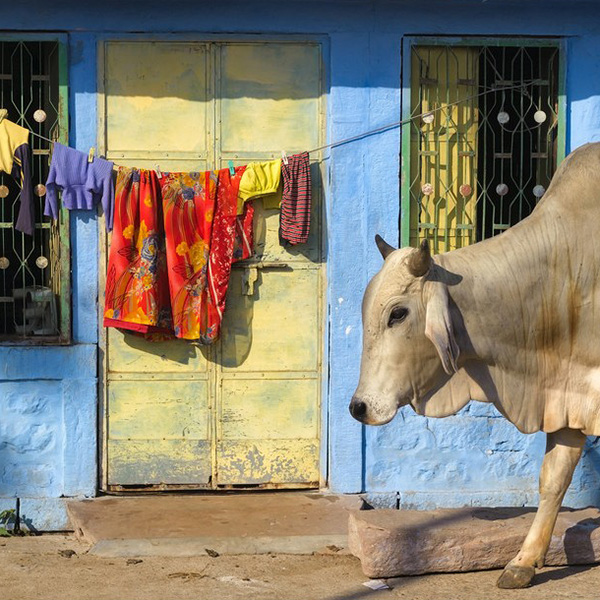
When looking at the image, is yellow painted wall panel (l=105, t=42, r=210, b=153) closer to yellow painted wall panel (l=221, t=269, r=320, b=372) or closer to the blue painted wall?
the blue painted wall

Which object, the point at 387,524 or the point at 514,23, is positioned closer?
the point at 387,524

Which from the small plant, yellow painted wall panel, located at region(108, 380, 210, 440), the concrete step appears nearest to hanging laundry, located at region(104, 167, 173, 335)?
yellow painted wall panel, located at region(108, 380, 210, 440)

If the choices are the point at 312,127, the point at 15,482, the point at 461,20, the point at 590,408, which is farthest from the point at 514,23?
the point at 15,482

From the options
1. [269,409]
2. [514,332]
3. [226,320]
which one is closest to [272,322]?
[226,320]

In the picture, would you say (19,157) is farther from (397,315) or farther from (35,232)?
(397,315)

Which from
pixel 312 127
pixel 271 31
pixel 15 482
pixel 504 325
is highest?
pixel 271 31

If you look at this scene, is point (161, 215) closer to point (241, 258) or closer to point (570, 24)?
point (241, 258)

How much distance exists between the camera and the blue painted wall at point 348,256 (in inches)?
246

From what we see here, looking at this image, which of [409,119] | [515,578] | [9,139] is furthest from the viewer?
[409,119]

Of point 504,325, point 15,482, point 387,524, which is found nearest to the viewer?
point 504,325

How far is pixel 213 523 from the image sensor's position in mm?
5961

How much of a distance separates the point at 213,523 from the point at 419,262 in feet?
6.64

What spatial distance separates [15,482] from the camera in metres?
6.26

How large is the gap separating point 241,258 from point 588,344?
6.89 ft
